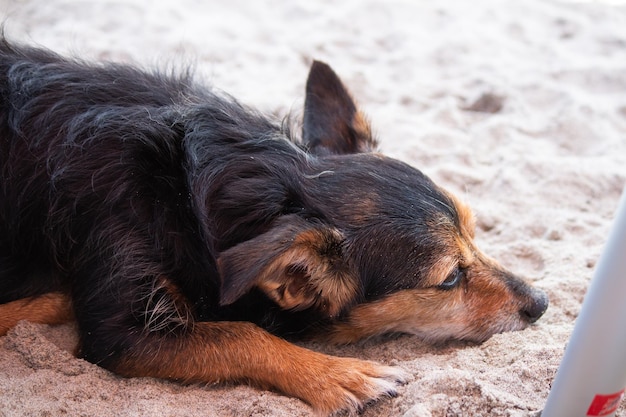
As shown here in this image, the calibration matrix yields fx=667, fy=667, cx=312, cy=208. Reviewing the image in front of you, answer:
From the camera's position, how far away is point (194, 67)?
3.88 meters

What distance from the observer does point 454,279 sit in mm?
3289

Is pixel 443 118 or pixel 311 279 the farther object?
pixel 443 118

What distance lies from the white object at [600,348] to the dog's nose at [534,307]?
1.08 m

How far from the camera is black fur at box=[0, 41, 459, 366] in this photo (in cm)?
297

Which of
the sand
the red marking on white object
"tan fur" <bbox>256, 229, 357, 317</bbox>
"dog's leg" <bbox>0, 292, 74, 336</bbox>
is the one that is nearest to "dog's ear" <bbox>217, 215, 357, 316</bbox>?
"tan fur" <bbox>256, 229, 357, 317</bbox>

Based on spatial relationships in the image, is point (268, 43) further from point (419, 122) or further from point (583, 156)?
point (583, 156)

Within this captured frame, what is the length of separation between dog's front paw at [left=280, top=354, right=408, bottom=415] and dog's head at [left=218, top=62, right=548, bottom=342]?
28 cm

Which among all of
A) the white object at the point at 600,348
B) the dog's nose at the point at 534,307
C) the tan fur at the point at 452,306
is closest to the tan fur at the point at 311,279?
the tan fur at the point at 452,306

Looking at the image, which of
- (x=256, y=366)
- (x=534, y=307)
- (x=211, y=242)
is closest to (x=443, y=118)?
(x=534, y=307)

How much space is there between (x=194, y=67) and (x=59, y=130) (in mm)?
969

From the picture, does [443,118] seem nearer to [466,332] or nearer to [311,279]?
[466,332]

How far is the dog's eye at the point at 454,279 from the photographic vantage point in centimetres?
325

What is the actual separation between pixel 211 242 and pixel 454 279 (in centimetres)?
121

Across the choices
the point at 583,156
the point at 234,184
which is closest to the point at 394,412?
the point at 234,184
